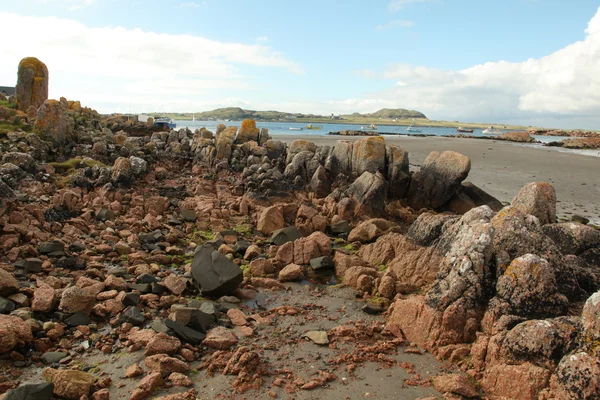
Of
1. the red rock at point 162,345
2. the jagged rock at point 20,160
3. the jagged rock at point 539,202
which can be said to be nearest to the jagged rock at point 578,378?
the red rock at point 162,345

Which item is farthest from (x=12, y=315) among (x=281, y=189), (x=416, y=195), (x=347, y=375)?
(x=416, y=195)

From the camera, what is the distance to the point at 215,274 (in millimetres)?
10656

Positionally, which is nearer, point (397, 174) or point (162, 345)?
point (162, 345)

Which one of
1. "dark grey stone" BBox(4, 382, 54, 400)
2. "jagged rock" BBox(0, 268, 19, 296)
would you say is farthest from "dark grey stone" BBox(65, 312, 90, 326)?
"dark grey stone" BBox(4, 382, 54, 400)

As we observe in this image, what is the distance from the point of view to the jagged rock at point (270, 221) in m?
16.0

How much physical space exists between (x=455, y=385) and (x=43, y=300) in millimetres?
8179

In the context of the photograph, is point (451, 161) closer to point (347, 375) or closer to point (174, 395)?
point (347, 375)

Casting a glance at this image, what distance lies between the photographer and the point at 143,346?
315 inches

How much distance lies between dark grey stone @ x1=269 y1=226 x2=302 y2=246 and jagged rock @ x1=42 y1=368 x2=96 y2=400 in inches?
325

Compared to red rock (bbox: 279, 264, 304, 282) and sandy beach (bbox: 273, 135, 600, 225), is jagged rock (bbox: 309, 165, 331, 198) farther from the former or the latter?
sandy beach (bbox: 273, 135, 600, 225)

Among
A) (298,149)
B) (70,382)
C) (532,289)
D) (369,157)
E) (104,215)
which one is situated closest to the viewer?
(70,382)

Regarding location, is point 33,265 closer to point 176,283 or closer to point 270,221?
point 176,283

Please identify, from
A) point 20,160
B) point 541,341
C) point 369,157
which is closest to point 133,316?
point 541,341

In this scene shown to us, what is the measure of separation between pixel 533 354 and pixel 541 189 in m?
7.21
